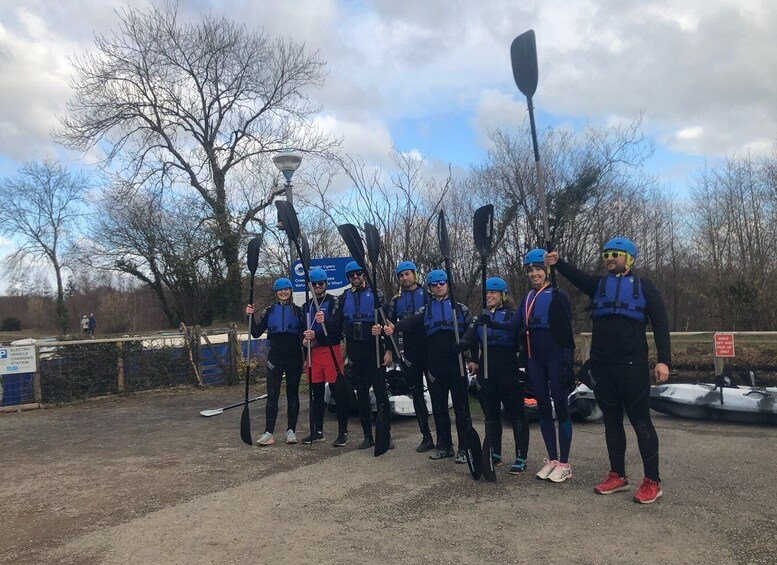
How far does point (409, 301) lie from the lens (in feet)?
21.0

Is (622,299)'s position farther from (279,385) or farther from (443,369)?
(279,385)

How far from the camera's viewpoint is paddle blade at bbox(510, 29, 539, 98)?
508 centimetres

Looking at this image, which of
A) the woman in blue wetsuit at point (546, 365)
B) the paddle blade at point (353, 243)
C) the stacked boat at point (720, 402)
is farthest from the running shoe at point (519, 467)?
the stacked boat at point (720, 402)

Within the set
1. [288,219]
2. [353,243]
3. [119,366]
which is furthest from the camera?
[119,366]

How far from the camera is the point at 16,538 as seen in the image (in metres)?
4.10

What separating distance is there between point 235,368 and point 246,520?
338 inches

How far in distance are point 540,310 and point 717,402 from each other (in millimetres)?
3584

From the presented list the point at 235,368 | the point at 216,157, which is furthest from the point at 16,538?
the point at 216,157

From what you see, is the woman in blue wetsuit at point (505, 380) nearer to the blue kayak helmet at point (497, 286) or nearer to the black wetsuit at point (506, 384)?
the black wetsuit at point (506, 384)

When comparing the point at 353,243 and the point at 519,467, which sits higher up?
the point at 353,243

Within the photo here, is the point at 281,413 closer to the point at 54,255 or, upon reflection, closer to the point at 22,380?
the point at 22,380

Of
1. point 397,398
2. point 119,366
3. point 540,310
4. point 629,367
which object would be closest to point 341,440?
point 397,398

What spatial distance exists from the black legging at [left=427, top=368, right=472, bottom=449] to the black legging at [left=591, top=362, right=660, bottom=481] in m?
1.28

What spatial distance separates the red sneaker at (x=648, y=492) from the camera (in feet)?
14.4
